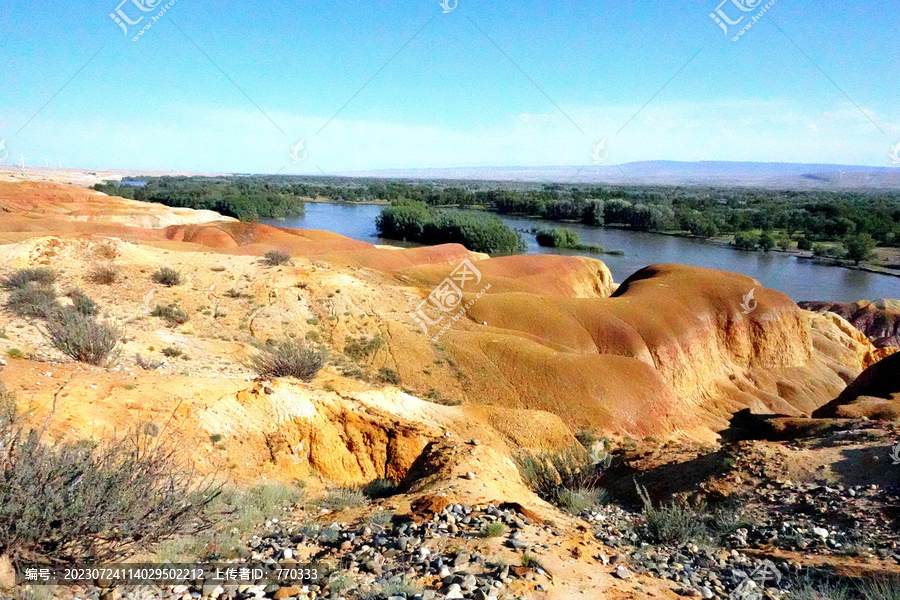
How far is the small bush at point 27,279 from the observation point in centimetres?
1358

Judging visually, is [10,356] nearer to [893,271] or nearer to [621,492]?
[621,492]

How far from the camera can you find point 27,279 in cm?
1402

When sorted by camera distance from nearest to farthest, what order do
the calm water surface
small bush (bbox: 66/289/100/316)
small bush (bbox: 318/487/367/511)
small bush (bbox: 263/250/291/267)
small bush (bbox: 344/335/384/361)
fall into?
small bush (bbox: 318/487/367/511) < small bush (bbox: 66/289/100/316) < small bush (bbox: 344/335/384/361) < small bush (bbox: 263/250/291/267) < the calm water surface

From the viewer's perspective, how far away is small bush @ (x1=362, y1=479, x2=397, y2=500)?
8.09 m

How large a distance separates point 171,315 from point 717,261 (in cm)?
5733

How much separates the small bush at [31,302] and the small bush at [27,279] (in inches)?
10.6

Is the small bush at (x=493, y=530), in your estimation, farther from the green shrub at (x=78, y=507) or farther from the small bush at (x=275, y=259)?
the small bush at (x=275, y=259)

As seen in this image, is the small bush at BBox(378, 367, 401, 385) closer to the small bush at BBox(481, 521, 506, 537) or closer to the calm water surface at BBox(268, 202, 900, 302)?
the small bush at BBox(481, 521, 506, 537)

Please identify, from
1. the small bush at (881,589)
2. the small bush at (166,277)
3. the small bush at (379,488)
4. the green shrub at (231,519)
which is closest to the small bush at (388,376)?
the small bush at (379,488)

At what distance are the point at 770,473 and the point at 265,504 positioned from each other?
25.6ft

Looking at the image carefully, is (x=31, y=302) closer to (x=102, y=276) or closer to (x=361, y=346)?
(x=102, y=276)

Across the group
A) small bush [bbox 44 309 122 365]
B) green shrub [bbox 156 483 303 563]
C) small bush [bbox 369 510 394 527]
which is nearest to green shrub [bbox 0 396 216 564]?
green shrub [bbox 156 483 303 563]

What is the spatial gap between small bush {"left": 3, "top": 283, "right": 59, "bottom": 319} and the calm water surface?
43.8 meters

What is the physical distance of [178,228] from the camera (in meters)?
36.2
